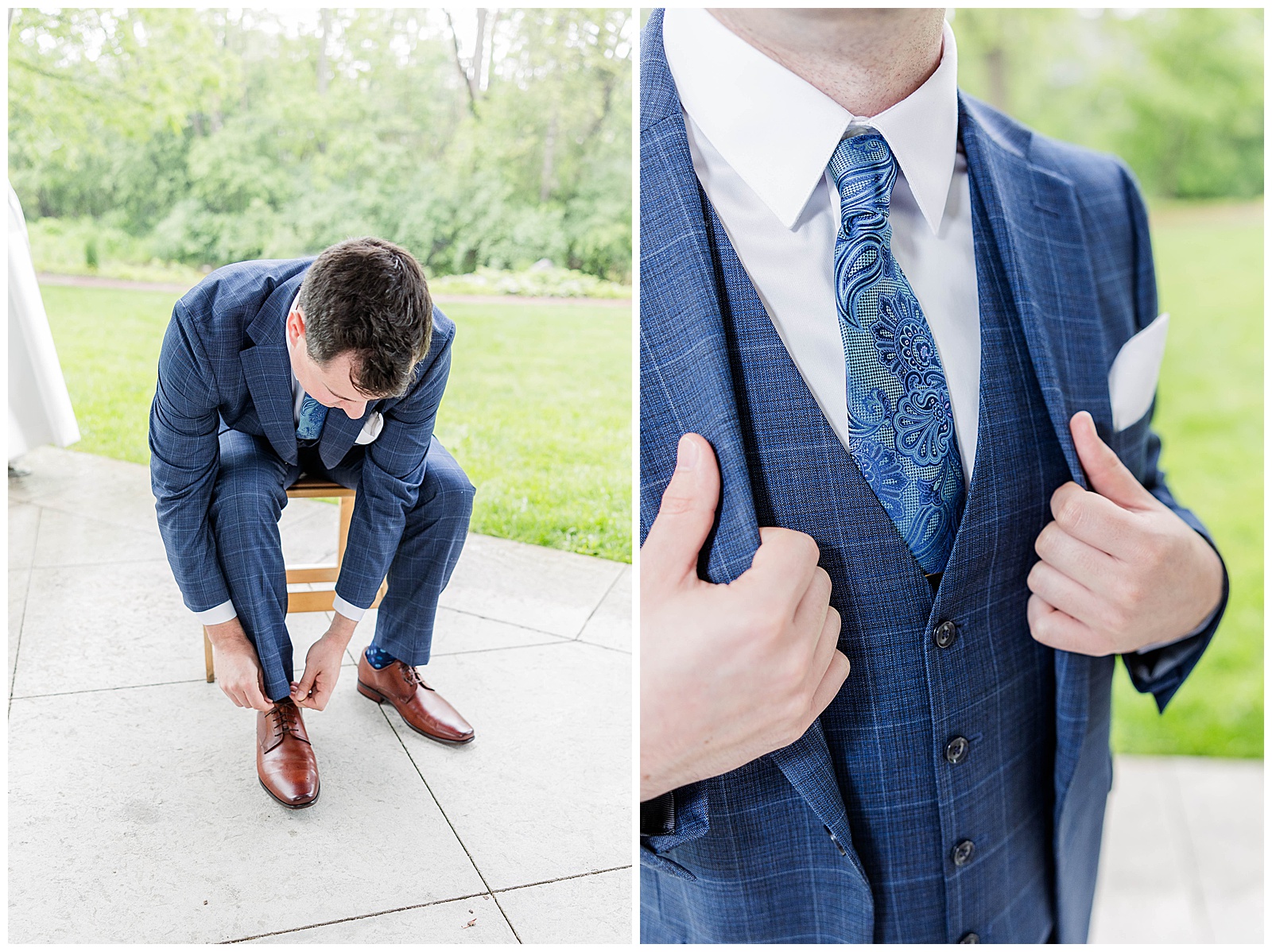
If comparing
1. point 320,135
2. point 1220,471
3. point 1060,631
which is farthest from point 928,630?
point 1220,471

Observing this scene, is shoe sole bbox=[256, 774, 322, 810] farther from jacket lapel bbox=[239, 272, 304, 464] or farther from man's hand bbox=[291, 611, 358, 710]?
jacket lapel bbox=[239, 272, 304, 464]

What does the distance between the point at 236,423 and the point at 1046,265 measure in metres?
1.10

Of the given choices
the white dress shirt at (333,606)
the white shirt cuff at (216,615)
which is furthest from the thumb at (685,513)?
the white shirt cuff at (216,615)

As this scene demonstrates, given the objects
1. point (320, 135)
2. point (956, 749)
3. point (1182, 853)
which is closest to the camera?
point (956, 749)

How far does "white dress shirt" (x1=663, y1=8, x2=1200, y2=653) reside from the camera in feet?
3.29

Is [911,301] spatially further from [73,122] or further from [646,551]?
[73,122]

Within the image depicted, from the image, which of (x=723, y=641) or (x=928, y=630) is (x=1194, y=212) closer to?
(x=928, y=630)

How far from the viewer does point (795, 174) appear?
1.00 m

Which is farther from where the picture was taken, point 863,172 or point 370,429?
point 370,429

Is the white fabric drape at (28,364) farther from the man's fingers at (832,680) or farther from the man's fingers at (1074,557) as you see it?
the man's fingers at (1074,557)

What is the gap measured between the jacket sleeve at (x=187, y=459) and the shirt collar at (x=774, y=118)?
0.75m

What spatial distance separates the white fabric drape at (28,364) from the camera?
130 centimetres

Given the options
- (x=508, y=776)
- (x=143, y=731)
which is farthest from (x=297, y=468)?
(x=508, y=776)

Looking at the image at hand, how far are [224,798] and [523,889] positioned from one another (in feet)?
1.43
